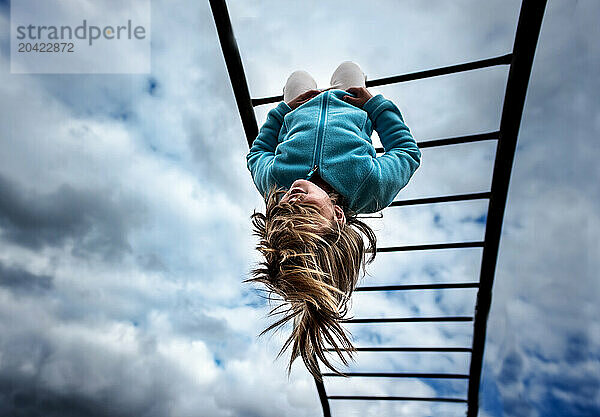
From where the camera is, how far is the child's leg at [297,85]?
2.23 meters

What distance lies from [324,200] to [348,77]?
0.72 m

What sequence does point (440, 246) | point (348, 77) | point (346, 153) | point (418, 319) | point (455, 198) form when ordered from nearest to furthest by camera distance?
point (346, 153) → point (348, 77) → point (455, 198) → point (440, 246) → point (418, 319)

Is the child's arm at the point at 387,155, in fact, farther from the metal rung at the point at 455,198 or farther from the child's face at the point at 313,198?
the metal rung at the point at 455,198

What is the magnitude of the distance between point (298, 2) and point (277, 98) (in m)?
0.47

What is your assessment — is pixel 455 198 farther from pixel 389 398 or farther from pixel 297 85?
pixel 389 398

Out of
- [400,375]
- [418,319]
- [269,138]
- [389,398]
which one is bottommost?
[389,398]

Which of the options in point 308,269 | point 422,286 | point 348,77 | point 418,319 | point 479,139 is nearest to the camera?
point 308,269

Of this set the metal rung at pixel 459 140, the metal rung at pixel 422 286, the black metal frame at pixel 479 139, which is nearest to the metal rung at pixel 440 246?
the black metal frame at pixel 479 139

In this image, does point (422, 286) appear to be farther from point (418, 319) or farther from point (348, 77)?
point (348, 77)

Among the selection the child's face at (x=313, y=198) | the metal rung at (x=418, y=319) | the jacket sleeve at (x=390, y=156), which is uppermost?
the jacket sleeve at (x=390, y=156)

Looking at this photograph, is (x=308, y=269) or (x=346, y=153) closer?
(x=308, y=269)

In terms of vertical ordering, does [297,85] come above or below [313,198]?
above

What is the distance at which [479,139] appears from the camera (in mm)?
2363

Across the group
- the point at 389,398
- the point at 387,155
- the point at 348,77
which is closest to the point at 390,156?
the point at 387,155
